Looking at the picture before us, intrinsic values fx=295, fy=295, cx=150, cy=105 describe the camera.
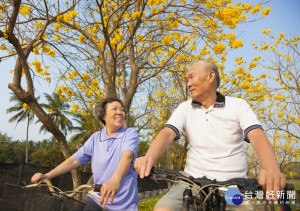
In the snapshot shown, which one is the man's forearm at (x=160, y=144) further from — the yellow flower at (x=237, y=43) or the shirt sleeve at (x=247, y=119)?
the yellow flower at (x=237, y=43)

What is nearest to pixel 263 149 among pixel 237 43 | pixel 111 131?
pixel 111 131

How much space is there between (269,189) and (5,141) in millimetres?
55266

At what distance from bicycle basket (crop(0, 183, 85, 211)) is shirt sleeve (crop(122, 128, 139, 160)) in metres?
0.99

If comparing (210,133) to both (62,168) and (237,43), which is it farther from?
(237,43)

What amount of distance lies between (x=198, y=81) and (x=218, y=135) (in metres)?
0.45

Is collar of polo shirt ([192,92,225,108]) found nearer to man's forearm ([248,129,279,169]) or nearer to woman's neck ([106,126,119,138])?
man's forearm ([248,129,279,169])

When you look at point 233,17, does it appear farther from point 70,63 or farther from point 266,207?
point 266,207

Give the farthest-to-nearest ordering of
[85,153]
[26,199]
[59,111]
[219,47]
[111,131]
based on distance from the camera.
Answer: [59,111] → [219,47] → [111,131] → [85,153] → [26,199]

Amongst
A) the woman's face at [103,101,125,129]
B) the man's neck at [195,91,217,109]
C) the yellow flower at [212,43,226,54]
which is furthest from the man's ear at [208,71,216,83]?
the yellow flower at [212,43,226,54]

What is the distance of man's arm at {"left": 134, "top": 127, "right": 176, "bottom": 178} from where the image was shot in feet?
5.25

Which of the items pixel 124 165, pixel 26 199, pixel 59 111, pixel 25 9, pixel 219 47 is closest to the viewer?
pixel 26 199

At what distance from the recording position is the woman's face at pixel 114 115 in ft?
10.0

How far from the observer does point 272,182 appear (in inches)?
55.6

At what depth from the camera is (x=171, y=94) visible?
12992 mm
